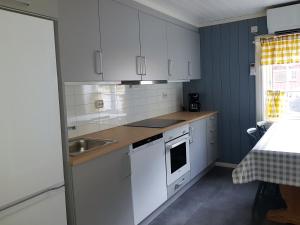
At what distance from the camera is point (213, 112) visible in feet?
13.4

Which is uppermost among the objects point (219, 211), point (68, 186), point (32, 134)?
point (32, 134)

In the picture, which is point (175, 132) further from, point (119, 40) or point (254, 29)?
point (254, 29)

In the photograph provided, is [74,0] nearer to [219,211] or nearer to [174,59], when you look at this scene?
[174,59]

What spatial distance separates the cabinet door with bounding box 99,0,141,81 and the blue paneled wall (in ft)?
5.63

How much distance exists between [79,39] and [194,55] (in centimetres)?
231

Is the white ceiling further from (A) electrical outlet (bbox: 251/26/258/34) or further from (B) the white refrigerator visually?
(B) the white refrigerator

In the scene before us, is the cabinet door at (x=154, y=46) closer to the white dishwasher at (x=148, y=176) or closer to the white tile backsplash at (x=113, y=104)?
the white tile backsplash at (x=113, y=104)

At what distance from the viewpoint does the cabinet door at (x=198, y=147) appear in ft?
11.3

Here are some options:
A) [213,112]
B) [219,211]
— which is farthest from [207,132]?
[219,211]

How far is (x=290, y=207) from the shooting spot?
8.09 feet

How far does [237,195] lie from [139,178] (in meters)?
1.40

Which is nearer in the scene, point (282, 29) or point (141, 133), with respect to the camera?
point (141, 133)

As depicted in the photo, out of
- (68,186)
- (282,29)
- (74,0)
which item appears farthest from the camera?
(282,29)

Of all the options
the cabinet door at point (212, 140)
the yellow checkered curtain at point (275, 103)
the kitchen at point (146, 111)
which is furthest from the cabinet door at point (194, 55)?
the yellow checkered curtain at point (275, 103)
